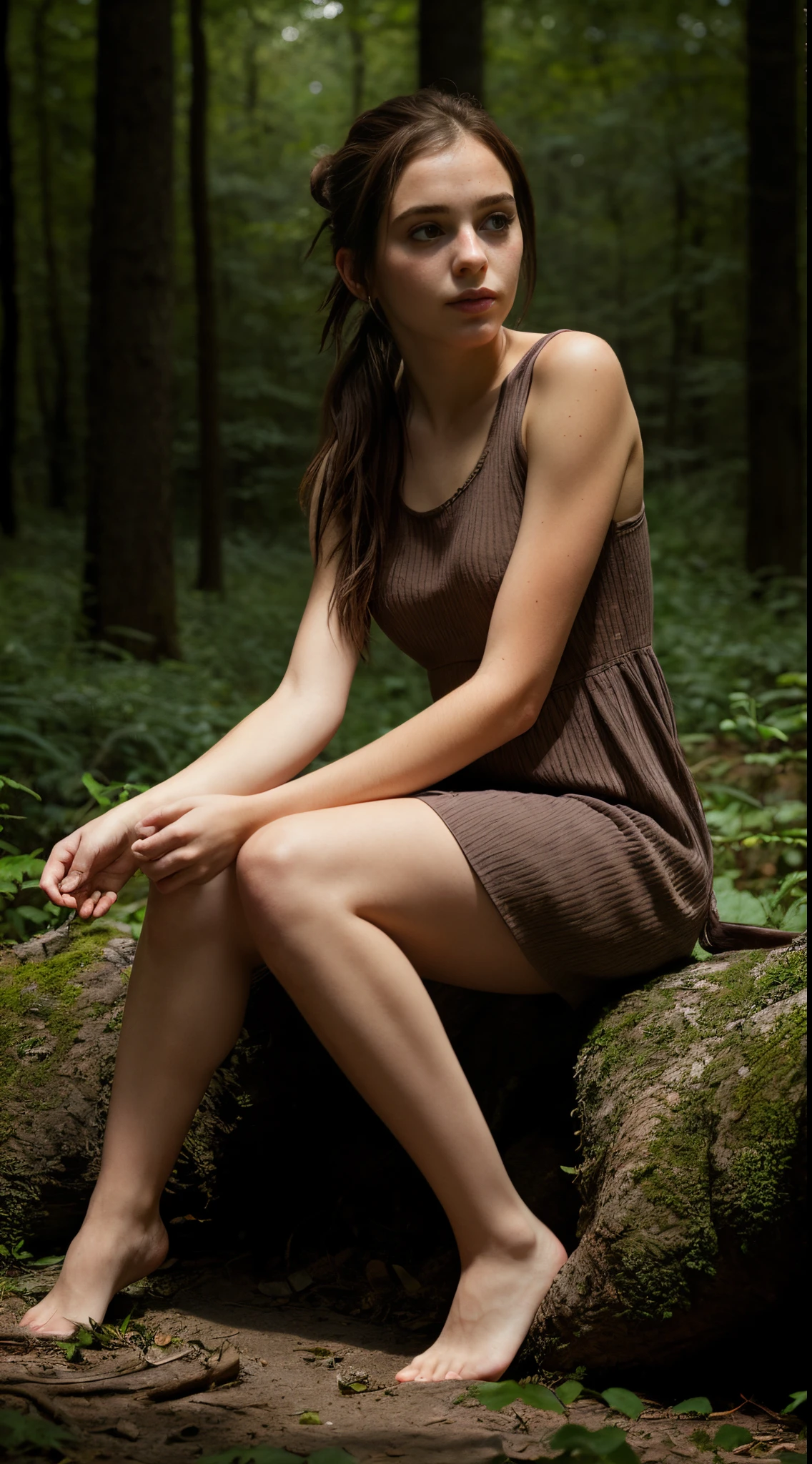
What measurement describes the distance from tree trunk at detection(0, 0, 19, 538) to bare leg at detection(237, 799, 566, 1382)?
1271 cm

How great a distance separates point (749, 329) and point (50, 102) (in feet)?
44.1

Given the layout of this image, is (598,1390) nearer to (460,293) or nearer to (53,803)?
(460,293)

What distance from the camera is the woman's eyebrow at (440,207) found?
2.15 meters

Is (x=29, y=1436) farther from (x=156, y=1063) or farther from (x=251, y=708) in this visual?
(x=251, y=708)

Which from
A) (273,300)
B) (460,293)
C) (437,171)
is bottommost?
(460,293)

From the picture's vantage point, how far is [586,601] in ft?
7.20

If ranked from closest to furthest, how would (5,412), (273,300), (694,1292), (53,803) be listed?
(694,1292), (53,803), (5,412), (273,300)

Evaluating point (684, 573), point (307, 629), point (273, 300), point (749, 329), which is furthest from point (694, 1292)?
point (273, 300)

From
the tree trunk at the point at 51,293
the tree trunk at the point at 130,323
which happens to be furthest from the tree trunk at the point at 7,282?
the tree trunk at the point at 130,323

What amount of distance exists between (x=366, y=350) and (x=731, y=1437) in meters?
2.08

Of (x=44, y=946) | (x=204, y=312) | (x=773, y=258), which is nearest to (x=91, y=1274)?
(x=44, y=946)

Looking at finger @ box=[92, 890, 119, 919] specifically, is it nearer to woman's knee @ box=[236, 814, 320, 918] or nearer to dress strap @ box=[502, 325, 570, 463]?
woman's knee @ box=[236, 814, 320, 918]

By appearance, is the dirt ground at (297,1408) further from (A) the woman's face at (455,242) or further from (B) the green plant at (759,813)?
(A) the woman's face at (455,242)

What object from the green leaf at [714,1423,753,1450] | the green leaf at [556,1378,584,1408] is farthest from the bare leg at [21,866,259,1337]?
the green leaf at [714,1423,753,1450]
